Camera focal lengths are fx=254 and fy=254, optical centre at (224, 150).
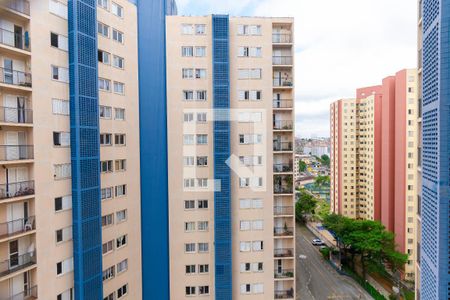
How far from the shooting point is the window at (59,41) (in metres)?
9.64

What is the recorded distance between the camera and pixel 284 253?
1394cm

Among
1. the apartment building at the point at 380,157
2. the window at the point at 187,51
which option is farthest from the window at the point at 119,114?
the apartment building at the point at 380,157

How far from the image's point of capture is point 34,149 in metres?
9.08

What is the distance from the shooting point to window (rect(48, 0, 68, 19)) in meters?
9.56

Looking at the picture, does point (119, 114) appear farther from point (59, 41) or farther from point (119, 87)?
point (59, 41)

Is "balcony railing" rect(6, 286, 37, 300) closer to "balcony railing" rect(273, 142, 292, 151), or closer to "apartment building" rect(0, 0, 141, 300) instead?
"apartment building" rect(0, 0, 141, 300)

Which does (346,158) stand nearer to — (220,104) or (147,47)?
(220,104)

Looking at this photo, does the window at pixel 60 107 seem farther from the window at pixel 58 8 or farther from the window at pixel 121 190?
the window at pixel 121 190

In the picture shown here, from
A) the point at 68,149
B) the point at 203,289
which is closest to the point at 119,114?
the point at 68,149

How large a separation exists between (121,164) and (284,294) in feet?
36.2

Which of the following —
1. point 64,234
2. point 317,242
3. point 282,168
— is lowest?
point 317,242

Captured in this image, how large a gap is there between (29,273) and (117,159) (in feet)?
17.2

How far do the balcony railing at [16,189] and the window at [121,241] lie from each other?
4.39 meters

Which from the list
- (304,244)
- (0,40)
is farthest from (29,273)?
(304,244)
